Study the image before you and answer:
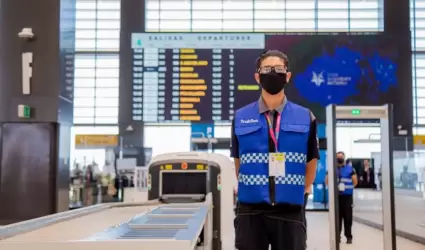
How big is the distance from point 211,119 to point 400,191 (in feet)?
14.0

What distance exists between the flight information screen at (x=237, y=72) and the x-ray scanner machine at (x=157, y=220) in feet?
7.39

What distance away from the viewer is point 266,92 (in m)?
2.96

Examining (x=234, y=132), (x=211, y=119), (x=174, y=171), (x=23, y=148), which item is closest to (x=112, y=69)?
(x=211, y=119)

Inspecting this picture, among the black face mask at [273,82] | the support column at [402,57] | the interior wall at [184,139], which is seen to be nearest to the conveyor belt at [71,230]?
the black face mask at [273,82]

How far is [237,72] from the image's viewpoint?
10.9 m

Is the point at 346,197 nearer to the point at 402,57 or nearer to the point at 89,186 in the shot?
the point at 402,57

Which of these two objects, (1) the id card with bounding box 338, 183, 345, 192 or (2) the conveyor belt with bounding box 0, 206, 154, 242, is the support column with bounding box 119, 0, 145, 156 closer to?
(1) the id card with bounding box 338, 183, 345, 192

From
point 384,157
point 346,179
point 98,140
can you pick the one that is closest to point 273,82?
point 384,157

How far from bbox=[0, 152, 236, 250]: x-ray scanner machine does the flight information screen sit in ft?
7.39

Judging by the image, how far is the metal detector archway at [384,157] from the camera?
25.2 feet

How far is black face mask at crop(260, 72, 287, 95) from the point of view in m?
2.91

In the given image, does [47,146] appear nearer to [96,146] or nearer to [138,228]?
[138,228]

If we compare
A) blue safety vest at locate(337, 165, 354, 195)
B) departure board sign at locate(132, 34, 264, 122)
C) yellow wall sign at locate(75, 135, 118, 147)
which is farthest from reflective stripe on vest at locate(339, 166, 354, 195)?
yellow wall sign at locate(75, 135, 118, 147)

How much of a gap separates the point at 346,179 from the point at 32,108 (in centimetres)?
556
